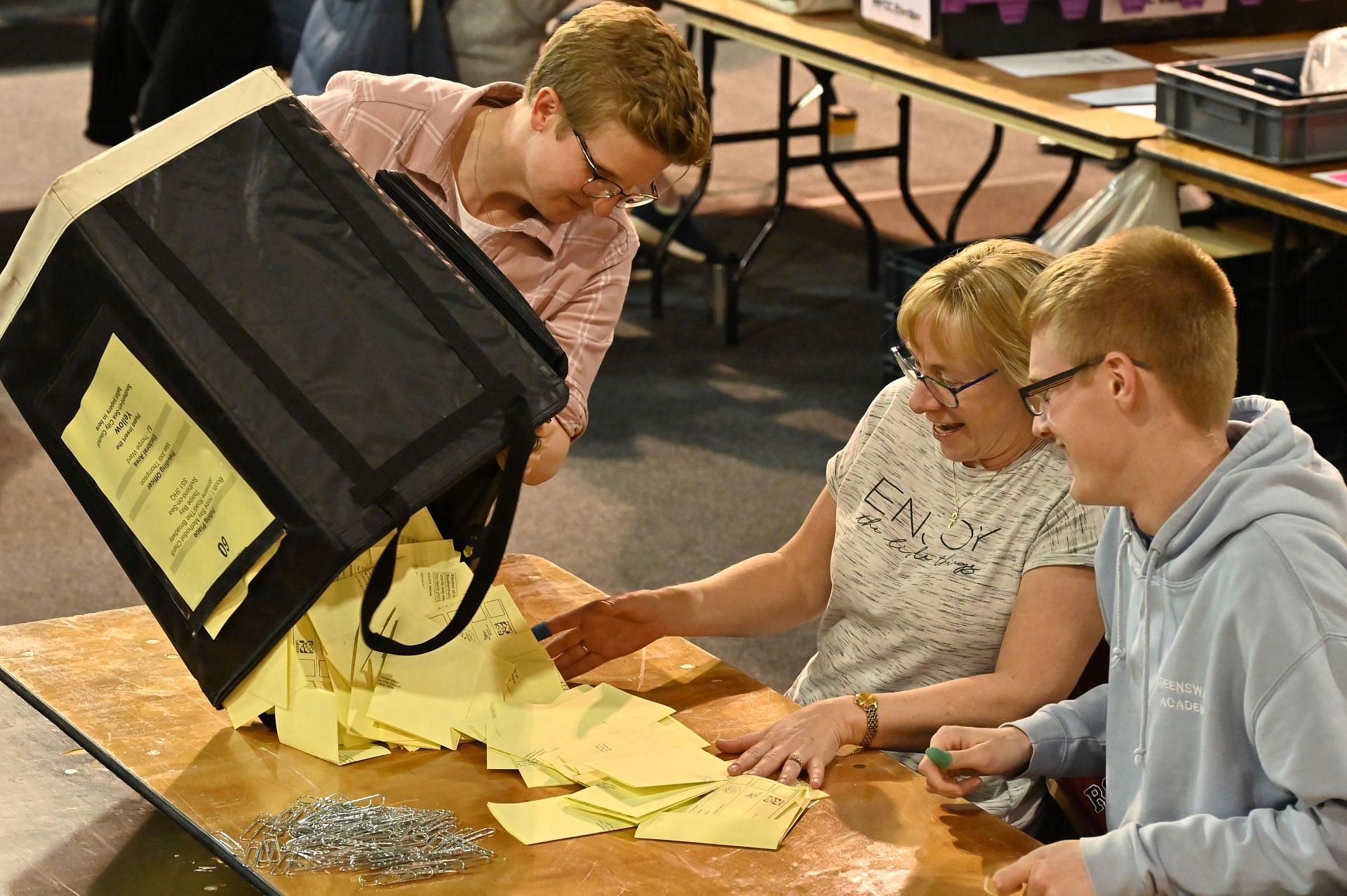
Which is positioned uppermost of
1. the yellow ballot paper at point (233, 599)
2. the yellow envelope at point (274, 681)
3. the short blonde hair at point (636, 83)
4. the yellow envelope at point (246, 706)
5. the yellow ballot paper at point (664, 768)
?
the short blonde hair at point (636, 83)

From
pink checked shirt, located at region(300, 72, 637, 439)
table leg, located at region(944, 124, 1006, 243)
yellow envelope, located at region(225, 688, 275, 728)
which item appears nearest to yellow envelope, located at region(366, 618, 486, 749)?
yellow envelope, located at region(225, 688, 275, 728)

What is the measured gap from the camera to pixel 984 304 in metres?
1.75

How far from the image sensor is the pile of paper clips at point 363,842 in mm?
1425

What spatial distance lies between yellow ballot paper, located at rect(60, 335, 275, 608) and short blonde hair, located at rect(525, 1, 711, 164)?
0.61 meters

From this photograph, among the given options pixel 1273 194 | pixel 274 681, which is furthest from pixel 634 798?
pixel 1273 194

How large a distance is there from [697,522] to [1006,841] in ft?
8.17

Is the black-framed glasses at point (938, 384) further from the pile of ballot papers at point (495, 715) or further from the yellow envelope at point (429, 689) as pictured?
the yellow envelope at point (429, 689)

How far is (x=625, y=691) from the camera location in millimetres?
1782

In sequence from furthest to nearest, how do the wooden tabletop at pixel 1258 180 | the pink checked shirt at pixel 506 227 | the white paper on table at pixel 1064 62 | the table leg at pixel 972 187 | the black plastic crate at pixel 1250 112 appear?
the table leg at pixel 972 187
the white paper on table at pixel 1064 62
the black plastic crate at pixel 1250 112
the wooden tabletop at pixel 1258 180
the pink checked shirt at pixel 506 227

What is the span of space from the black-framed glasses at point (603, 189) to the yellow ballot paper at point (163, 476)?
60 centimetres

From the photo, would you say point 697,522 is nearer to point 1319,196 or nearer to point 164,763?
point 1319,196

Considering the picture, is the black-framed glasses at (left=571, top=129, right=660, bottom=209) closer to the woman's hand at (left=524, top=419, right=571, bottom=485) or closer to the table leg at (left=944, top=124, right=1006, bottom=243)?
the woman's hand at (left=524, top=419, right=571, bottom=485)

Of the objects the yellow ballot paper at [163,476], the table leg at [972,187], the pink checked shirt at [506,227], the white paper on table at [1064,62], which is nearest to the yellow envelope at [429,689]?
the yellow ballot paper at [163,476]

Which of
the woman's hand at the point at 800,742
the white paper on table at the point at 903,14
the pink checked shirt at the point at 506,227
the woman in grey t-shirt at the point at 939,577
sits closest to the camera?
the woman's hand at the point at 800,742
